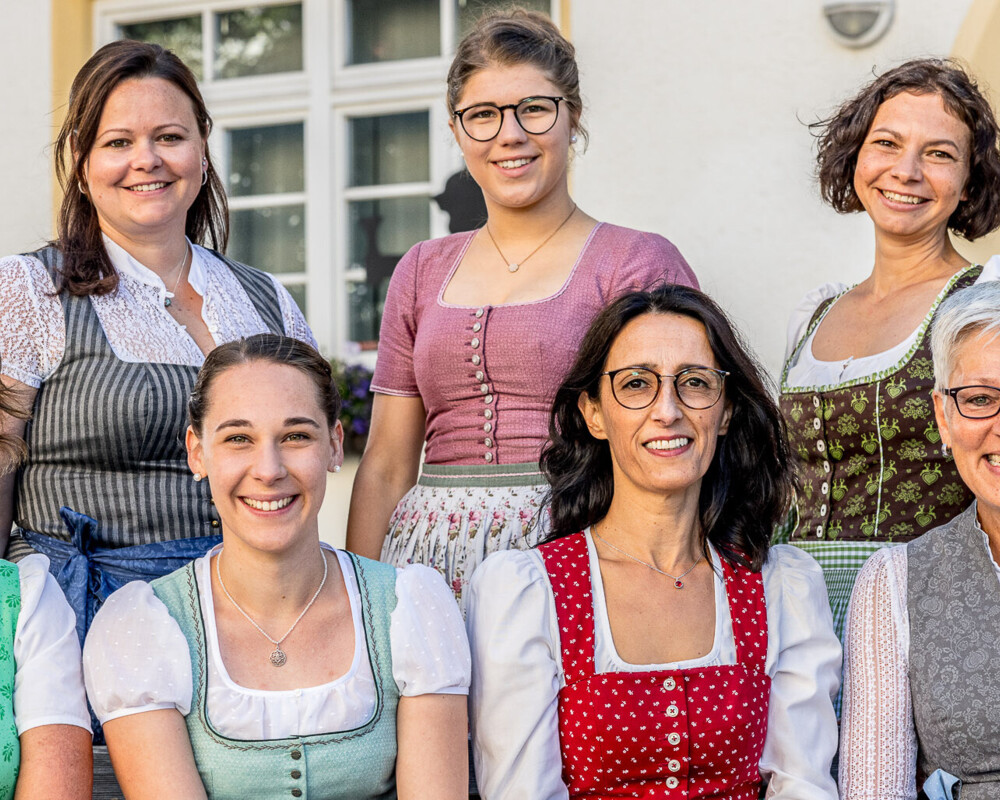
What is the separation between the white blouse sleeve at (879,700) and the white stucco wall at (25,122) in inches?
157

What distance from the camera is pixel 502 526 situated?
2.53 m

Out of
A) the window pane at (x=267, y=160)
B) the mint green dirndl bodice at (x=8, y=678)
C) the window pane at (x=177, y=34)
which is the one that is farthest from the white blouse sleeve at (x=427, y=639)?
the window pane at (x=177, y=34)

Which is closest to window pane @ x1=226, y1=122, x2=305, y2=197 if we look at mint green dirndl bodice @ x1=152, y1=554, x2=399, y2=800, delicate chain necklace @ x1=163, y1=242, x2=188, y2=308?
delicate chain necklace @ x1=163, y1=242, x2=188, y2=308

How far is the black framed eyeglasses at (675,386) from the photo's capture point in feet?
7.51

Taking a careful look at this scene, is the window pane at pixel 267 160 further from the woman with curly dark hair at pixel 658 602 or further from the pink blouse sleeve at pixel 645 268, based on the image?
the woman with curly dark hair at pixel 658 602

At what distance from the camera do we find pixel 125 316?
254 centimetres

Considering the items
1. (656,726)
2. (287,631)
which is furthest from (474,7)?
(656,726)

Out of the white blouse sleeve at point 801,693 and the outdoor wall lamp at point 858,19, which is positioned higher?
the outdoor wall lamp at point 858,19

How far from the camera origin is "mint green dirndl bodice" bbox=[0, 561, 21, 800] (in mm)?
2047

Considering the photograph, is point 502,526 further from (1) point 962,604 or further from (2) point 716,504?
(1) point 962,604

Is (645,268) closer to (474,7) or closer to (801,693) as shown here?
(801,693)

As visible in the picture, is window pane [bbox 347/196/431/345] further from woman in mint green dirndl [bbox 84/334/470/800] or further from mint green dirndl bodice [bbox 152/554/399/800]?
mint green dirndl bodice [bbox 152/554/399/800]

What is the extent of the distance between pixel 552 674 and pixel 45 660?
79 centimetres

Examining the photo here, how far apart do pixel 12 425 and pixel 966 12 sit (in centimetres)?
312
